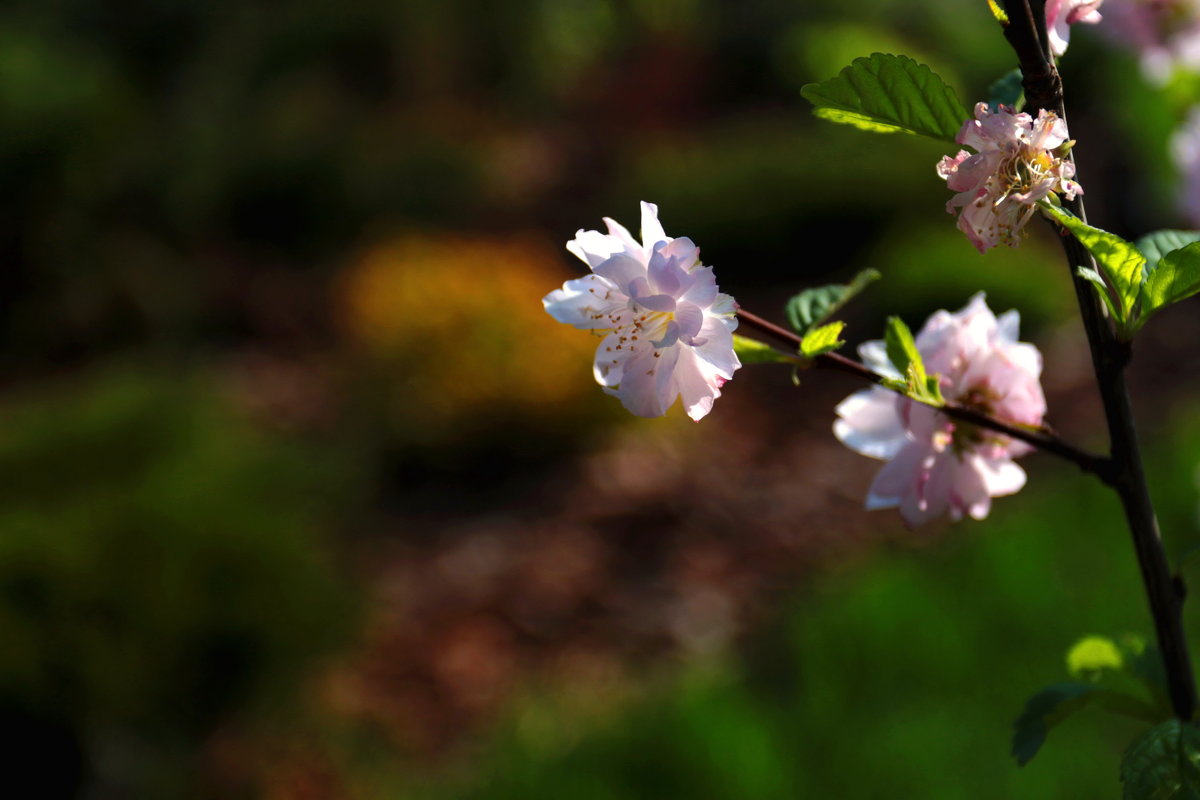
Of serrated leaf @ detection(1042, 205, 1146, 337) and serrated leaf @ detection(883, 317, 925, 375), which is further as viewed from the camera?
serrated leaf @ detection(883, 317, 925, 375)

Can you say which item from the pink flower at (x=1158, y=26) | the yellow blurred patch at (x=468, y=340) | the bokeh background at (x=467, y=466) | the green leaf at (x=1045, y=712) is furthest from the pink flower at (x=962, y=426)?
the yellow blurred patch at (x=468, y=340)

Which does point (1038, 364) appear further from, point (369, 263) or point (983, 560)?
point (369, 263)

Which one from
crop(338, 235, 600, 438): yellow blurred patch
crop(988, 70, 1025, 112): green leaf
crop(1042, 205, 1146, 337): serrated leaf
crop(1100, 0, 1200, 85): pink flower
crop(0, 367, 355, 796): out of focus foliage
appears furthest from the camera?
crop(338, 235, 600, 438): yellow blurred patch

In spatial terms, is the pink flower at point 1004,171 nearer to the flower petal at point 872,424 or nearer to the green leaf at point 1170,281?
the green leaf at point 1170,281

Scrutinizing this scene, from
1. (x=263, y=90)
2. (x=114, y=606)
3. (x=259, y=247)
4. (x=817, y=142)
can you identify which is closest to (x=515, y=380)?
(x=114, y=606)

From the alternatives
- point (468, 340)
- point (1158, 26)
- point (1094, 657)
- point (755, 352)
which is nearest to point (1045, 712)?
point (1094, 657)

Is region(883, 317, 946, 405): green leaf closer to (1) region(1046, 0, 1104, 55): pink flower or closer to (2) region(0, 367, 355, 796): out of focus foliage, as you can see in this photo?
(1) region(1046, 0, 1104, 55): pink flower

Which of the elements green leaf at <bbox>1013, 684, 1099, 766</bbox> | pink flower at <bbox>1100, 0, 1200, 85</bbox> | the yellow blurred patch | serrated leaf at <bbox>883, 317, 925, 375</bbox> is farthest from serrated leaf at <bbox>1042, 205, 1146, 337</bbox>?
the yellow blurred patch
